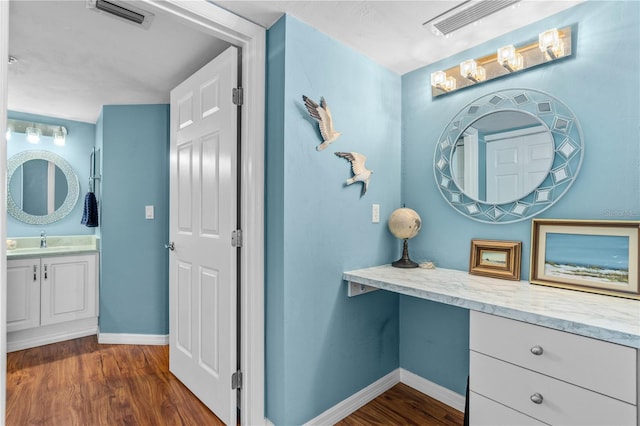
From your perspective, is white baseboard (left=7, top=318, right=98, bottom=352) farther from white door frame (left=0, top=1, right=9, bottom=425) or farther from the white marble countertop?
the white marble countertop

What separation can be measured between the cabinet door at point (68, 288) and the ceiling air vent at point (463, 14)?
345 centimetres

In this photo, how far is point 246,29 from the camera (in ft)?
5.62

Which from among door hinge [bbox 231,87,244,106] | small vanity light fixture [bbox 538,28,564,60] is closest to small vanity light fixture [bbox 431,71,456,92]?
small vanity light fixture [bbox 538,28,564,60]

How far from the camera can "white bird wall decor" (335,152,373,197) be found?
6.46ft

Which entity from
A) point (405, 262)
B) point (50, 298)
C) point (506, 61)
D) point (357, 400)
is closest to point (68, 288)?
point (50, 298)

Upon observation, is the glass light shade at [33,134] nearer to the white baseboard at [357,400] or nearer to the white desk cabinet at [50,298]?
the white desk cabinet at [50,298]

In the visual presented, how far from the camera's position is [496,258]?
184cm

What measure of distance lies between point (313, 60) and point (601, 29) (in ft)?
4.48

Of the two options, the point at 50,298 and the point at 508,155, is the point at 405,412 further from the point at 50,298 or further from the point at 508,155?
the point at 50,298

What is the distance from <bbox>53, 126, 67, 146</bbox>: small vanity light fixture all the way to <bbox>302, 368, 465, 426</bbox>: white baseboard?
340 centimetres

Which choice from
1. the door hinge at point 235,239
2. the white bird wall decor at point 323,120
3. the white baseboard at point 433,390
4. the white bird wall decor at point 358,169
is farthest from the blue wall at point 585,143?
the door hinge at point 235,239

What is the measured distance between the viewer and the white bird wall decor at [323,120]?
1.76 meters

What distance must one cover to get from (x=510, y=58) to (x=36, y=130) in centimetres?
407

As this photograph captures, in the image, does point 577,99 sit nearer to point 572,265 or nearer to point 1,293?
point 572,265
